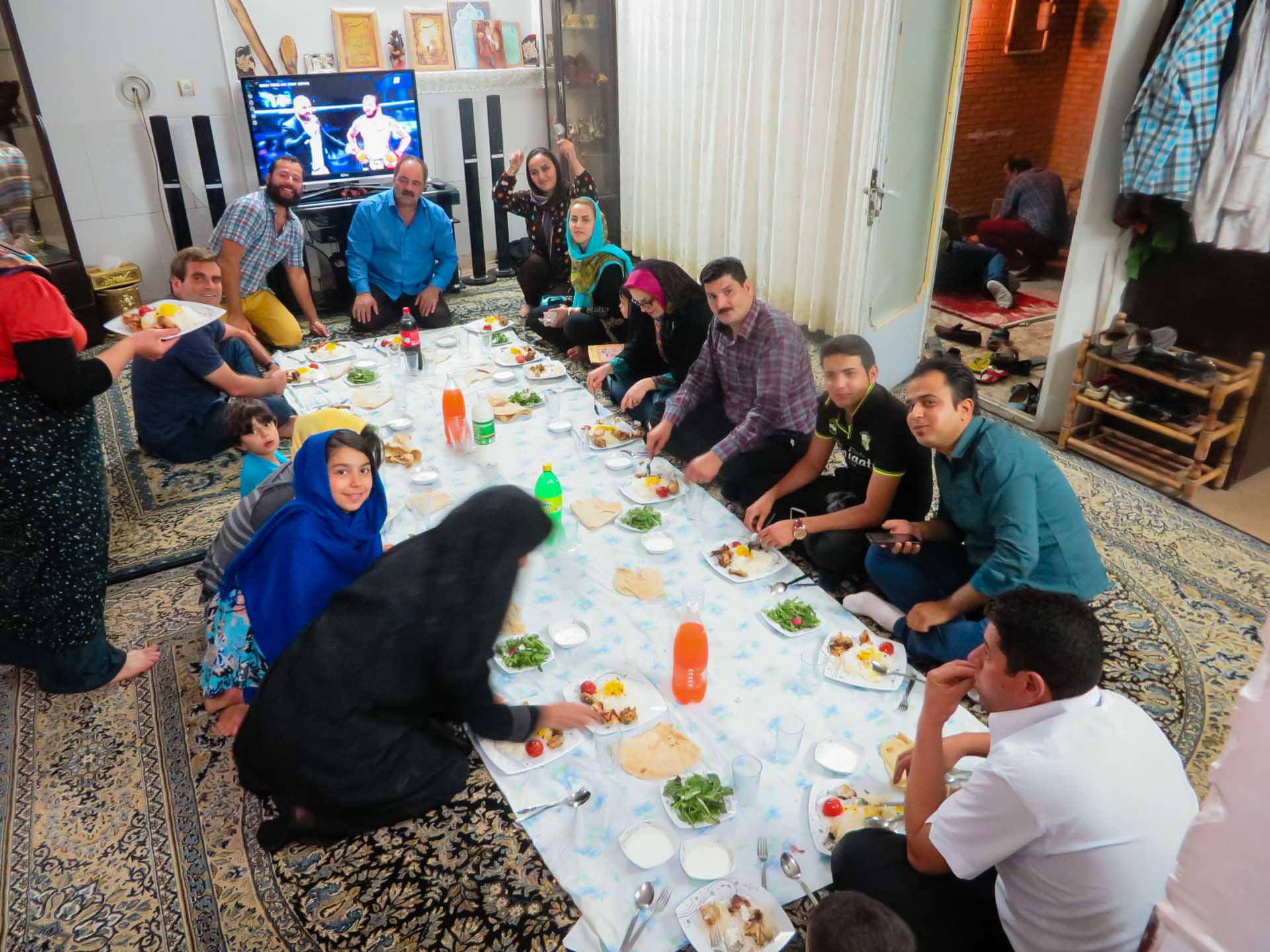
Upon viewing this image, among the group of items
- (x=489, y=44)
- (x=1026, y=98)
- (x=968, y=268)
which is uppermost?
(x=489, y=44)

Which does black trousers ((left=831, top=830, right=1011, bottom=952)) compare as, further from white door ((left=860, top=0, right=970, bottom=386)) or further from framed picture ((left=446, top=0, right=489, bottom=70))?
framed picture ((left=446, top=0, right=489, bottom=70))

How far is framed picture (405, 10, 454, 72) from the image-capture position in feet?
19.9

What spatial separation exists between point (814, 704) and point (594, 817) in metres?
0.54

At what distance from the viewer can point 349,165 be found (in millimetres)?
5812

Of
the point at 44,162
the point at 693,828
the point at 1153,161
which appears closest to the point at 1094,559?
the point at 693,828

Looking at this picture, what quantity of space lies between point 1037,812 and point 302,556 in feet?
5.37

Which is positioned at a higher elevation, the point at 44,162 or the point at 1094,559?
the point at 44,162

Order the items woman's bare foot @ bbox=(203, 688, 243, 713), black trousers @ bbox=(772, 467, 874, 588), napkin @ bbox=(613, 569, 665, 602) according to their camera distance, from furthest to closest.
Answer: black trousers @ bbox=(772, 467, 874, 588) → woman's bare foot @ bbox=(203, 688, 243, 713) → napkin @ bbox=(613, 569, 665, 602)

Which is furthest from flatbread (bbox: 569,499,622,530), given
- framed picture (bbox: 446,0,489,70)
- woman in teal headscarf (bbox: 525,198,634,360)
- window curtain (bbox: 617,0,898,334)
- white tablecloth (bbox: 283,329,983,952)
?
framed picture (bbox: 446,0,489,70)

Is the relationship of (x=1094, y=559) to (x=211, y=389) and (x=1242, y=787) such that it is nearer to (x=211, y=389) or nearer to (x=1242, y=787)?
(x=1242, y=787)

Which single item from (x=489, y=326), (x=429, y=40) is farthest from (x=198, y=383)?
(x=429, y=40)

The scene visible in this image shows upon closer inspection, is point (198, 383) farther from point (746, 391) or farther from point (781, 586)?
point (781, 586)

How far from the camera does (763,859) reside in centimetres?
159

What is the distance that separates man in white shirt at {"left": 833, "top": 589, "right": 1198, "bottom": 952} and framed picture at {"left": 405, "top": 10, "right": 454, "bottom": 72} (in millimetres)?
6007
